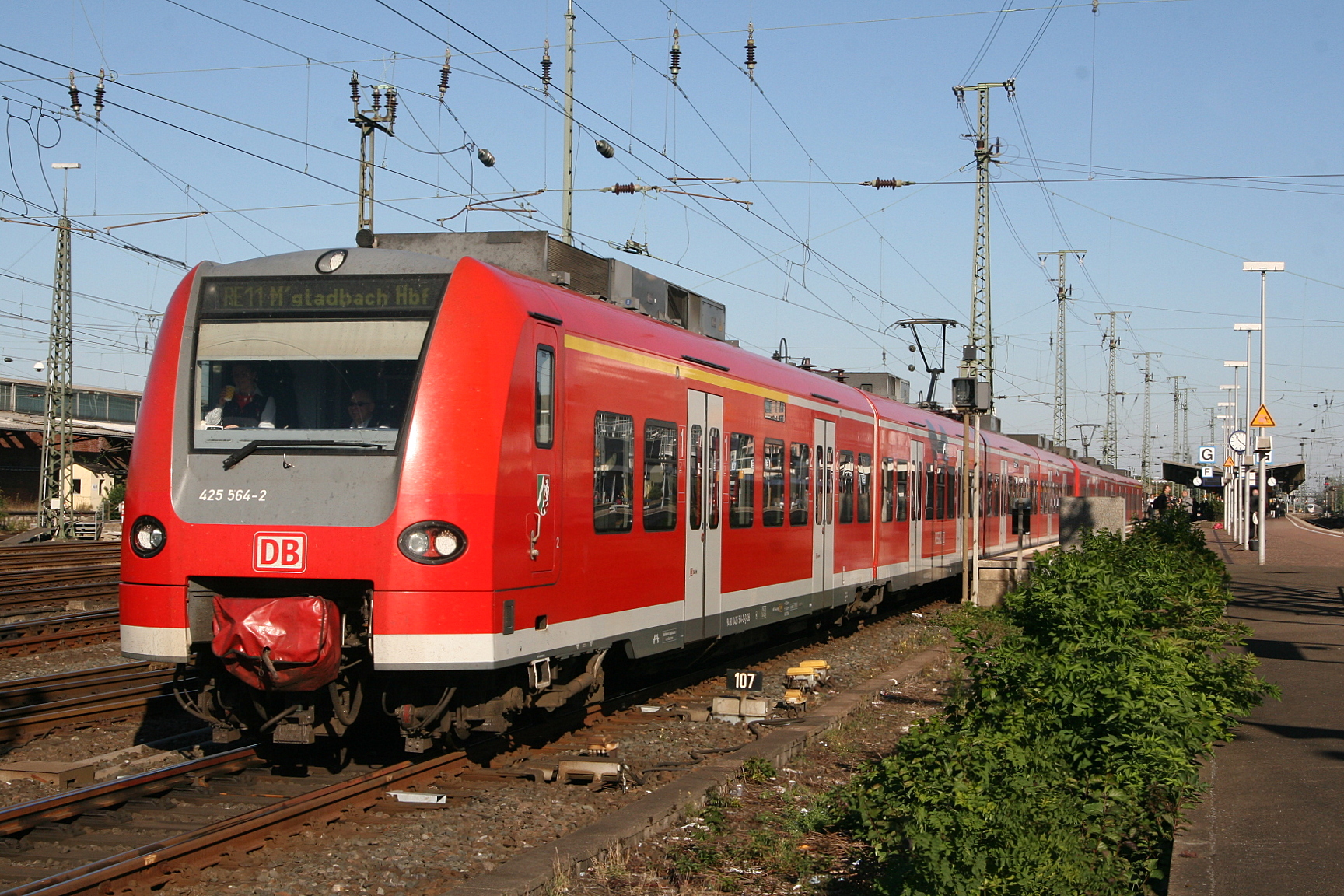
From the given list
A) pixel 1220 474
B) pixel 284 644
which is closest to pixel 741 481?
pixel 284 644

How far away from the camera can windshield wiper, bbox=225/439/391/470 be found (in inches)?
293

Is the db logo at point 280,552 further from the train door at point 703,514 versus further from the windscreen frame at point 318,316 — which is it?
the train door at point 703,514

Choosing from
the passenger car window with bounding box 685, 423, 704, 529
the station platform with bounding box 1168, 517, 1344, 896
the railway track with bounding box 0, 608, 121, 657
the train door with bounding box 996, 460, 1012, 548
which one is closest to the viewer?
the station platform with bounding box 1168, 517, 1344, 896

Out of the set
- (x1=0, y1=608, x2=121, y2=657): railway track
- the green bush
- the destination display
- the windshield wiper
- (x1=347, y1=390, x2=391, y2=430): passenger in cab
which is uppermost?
the destination display

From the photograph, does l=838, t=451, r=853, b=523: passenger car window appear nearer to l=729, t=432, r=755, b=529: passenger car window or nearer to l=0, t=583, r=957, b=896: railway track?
l=729, t=432, r=755, b=529: passenger car window

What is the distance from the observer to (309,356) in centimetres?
775

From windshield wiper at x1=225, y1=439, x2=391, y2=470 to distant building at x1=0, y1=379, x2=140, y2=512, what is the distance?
39.4m

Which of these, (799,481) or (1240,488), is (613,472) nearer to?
(799,481)

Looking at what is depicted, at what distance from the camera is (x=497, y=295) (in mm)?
7664

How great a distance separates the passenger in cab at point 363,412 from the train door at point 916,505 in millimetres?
13418

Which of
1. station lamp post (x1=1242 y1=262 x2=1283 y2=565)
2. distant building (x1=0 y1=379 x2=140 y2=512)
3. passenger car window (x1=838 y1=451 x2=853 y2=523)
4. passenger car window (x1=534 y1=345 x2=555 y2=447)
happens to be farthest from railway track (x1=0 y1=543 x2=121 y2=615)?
station lamp post (x1=1242 y1=262 x2=1283 y2=565)

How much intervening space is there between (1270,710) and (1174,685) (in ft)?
11.5

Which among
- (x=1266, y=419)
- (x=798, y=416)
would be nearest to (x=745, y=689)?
(x=798, y=416)

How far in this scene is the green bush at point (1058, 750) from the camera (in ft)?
15.7
